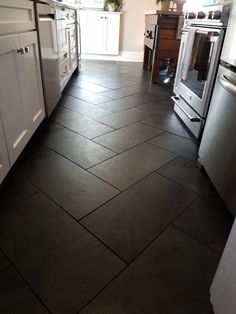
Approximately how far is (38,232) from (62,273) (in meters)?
0.23

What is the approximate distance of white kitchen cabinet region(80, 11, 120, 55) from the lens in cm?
479

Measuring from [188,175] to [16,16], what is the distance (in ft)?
4.18

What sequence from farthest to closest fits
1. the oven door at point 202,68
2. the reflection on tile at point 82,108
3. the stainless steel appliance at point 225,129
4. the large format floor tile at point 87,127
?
the reflection on tile at point 82,108 < the large format floor tile at point 87,127 < the oven door at point 202,68 < the stainless steel appliance at point 225,129

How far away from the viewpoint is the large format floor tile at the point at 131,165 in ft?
4.54

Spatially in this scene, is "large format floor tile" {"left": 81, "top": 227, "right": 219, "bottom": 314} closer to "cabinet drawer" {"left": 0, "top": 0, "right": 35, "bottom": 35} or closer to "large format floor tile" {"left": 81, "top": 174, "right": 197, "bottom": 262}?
"large format floor tile" {"left": 81, "top": 174, "right": 197, "bottom": 262}

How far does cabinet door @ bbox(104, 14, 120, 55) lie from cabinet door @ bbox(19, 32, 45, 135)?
3.78 m

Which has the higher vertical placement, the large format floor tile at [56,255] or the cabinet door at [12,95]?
the cabinet door at [12,95]

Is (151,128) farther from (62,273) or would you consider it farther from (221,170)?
(62,273)

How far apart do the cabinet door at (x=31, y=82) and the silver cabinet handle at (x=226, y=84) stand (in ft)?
3.48

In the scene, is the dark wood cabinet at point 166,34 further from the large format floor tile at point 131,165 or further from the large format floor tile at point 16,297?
the large format floor tile at point 16,297

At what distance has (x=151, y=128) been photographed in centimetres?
208

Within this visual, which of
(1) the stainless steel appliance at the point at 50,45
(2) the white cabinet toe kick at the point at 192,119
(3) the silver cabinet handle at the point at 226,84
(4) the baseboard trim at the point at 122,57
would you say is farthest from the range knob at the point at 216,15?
(4) the baseboard trim at the point at 122,57

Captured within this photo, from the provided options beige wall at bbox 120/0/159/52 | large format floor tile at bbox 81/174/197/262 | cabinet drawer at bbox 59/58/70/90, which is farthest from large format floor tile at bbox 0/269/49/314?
beige wall at bbox 120/0/159/52

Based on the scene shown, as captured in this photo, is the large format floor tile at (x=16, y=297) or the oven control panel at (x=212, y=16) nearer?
the large format floor tile at (x=16, y=297)
